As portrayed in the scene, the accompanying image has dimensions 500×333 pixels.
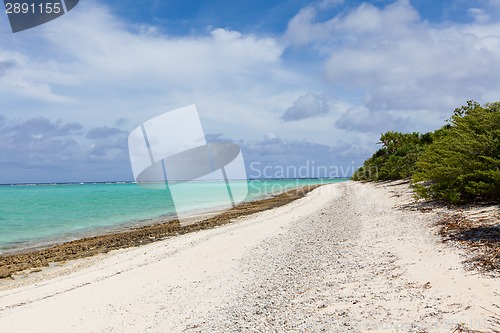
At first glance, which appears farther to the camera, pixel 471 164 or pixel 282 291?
pixel 471 164

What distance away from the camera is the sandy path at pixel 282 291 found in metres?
5.38

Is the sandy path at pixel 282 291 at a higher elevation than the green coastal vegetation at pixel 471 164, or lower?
lower

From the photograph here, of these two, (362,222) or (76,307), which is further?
(362,222)

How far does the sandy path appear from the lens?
5375 millimetres

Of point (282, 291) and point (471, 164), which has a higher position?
point (471, 164)

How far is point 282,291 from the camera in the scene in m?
7.43

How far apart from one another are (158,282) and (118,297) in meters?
1.18

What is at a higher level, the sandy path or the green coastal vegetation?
the green coastal vegetation

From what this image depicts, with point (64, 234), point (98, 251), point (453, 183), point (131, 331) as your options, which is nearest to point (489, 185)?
point (453, 183)

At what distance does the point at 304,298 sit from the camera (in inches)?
265

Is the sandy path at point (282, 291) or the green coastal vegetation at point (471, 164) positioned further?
the green coastal vegetation at point (471, 164)

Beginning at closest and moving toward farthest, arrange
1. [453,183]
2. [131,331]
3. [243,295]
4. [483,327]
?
[483,327]
[131,331]
[243,295]
[453,183]

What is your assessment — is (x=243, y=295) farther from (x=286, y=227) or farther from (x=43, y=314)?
(x=286, y=227)

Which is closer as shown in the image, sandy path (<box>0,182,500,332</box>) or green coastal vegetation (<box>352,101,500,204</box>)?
sandy path (<box>0,182,500,332</box>)
